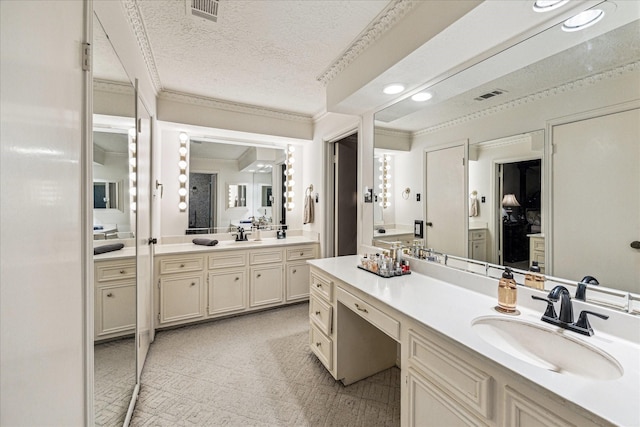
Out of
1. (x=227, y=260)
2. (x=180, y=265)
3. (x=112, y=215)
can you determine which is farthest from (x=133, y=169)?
(x=227, y=260)

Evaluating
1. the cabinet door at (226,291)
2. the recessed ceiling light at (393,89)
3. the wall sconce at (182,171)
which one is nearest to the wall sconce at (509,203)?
the recessed ceiling light at (393,89)

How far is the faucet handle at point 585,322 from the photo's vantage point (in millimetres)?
1069

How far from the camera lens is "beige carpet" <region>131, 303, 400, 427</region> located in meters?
1.76

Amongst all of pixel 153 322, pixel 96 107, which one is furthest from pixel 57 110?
pixel 153 322

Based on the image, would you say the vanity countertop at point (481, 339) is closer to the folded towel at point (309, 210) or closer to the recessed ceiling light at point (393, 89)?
the recessed ceiling light at point (393, 89)

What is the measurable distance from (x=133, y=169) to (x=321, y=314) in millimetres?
1731

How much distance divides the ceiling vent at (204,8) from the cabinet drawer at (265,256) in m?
2.39

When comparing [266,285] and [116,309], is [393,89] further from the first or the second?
[266,285]

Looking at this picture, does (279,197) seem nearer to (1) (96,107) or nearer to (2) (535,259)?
(1) (96,107)

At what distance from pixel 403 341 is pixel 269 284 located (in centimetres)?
238

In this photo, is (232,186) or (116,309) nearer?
(116,309)

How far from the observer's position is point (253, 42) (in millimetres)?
2049

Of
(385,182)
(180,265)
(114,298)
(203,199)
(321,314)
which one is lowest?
(321,314)

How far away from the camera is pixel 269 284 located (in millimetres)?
3463
